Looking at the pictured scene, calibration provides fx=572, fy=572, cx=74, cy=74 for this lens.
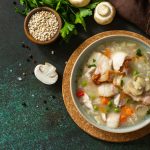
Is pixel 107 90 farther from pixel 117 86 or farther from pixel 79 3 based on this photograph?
pixel 79 3

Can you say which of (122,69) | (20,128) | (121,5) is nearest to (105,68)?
(122,69)

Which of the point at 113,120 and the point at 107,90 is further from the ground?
the point at 107,90

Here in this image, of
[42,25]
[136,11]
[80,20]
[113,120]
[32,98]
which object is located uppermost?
[136,11]

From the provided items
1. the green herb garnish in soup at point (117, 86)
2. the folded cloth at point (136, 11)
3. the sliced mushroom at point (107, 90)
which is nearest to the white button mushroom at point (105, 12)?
the folded cloth at point (136, 11)

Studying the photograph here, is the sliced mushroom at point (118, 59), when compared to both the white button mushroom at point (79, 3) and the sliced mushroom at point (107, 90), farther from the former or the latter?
the white button mushroom at point (79, 3)

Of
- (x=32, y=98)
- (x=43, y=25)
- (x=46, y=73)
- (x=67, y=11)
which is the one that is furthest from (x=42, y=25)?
(x=32, y=98)

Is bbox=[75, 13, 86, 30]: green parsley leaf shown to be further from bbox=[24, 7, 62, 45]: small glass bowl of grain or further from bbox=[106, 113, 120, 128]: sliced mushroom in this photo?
bbox=[106, 113, 120, 128]: sliced mushroom

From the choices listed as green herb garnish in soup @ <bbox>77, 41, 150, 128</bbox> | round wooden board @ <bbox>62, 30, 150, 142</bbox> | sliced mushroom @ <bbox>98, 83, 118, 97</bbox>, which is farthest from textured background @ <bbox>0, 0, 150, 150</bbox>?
sliced mushroom @ <bbox>98, 83, 118, 97</bbox>
